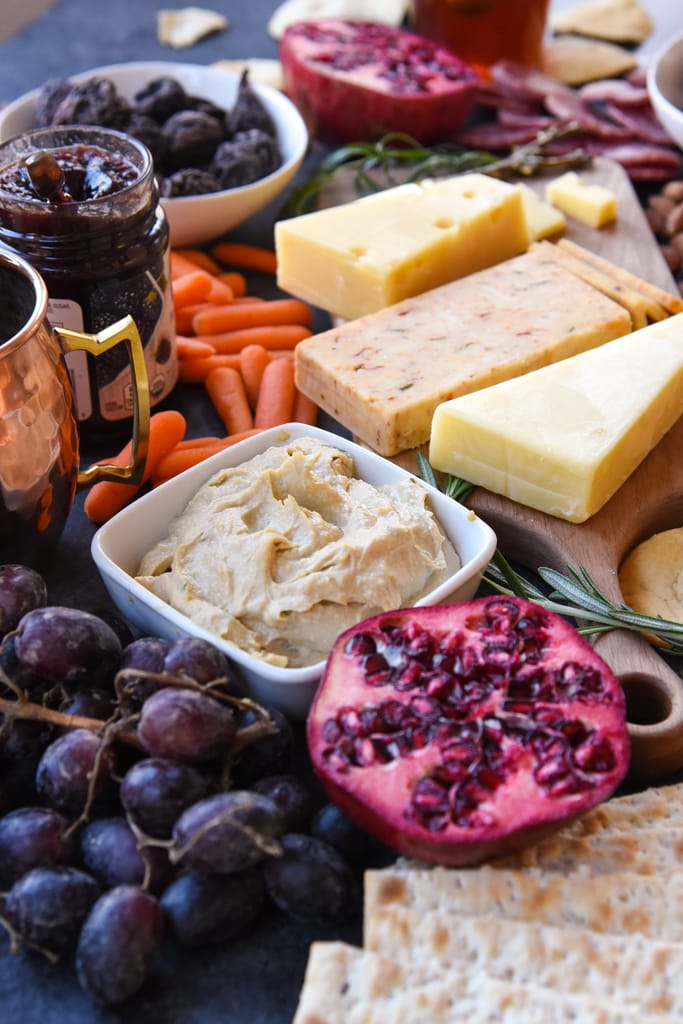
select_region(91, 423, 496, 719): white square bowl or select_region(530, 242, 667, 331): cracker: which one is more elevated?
select_region(530, 242, 667, 331): cracker

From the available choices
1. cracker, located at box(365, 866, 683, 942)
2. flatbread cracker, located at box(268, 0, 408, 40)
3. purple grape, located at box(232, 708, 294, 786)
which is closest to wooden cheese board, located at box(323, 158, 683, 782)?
cracker, located at box(365, 866, 683, 942)

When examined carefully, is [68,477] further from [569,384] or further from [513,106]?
[513,106]

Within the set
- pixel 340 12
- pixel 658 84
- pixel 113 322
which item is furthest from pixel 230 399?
pixel 340 12

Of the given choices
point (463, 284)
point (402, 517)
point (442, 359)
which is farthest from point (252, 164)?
point (402, 517)

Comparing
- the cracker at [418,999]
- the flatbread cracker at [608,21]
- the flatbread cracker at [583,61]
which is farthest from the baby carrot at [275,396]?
the flatbread cracker at [608,21]

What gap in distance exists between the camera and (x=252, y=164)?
2.46m

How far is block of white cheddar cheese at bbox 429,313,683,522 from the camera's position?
1.76 metres

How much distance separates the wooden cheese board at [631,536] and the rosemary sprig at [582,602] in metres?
0.02

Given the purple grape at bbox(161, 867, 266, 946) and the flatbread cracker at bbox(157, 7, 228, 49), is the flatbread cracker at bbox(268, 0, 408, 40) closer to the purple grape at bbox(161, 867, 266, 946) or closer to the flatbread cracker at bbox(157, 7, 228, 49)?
the flatbread cracker at bbox(157, 7, 228, 49)

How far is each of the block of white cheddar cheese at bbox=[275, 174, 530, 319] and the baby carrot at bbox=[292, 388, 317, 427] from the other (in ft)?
0.81

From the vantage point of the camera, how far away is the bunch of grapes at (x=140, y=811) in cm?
117

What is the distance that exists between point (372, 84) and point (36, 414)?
5.73 feet

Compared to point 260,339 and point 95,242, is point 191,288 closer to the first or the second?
point 260,339

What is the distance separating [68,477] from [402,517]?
0.54 m
